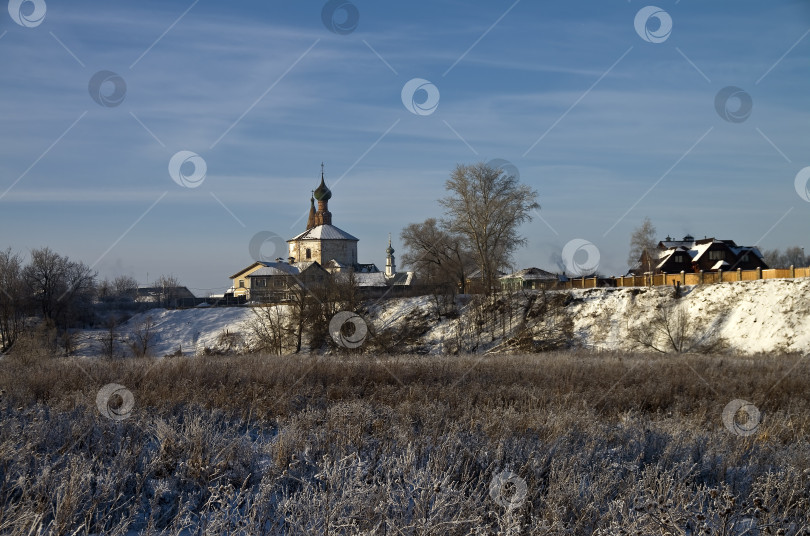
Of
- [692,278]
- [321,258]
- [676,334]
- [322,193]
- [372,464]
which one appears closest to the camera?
[372,464]

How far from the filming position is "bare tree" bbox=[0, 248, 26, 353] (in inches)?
1592

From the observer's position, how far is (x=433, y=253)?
5809 centimetres

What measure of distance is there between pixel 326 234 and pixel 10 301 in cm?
5018

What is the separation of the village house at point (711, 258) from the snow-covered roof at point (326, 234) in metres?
41.7

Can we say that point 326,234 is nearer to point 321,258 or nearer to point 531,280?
point 321,258

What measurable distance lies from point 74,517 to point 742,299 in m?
38.9

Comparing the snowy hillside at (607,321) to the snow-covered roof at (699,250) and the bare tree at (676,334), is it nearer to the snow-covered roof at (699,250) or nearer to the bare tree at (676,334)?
the bare tree at (676,334)

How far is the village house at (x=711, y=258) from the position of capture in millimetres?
59781

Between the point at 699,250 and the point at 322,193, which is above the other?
the point at 322,193

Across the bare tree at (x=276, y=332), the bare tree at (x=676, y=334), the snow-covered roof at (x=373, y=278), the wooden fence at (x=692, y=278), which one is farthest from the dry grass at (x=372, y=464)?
the snow-covered roof at (x=373, y=278)

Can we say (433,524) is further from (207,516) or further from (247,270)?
(247,270)

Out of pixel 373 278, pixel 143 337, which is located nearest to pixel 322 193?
pixel 373 278

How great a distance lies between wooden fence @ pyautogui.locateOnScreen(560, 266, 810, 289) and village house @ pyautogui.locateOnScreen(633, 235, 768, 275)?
1811 centimetres

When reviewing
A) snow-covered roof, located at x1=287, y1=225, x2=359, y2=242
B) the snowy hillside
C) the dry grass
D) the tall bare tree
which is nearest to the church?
snow-covered roof, located at x1=287, y1=225, x2=359, y2=242
